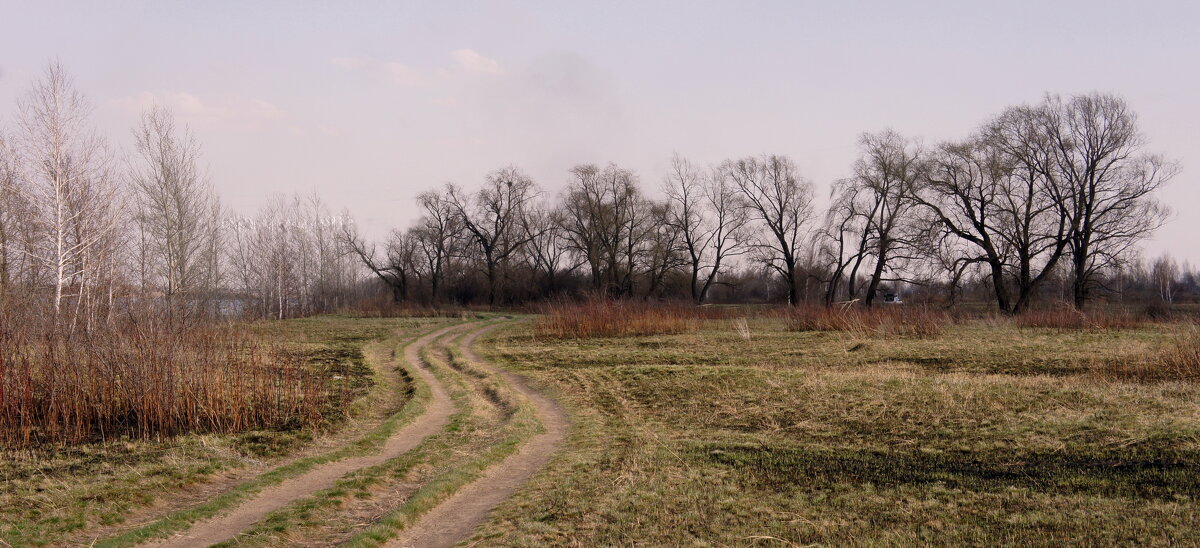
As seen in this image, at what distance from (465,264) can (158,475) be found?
53.9m

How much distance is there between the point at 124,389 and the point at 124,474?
2.89 metres

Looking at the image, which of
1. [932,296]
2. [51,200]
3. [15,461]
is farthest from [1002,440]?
[932,296]

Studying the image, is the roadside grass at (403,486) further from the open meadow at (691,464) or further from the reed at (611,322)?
the reed at (611,322)

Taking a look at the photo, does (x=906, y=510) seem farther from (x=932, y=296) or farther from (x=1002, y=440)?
(x=932, y=296)

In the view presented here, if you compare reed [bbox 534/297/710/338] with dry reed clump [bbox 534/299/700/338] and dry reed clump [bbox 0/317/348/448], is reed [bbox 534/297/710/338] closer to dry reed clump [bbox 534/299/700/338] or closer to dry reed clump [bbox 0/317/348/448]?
dry reed clump [bbox 534/299/700/338]

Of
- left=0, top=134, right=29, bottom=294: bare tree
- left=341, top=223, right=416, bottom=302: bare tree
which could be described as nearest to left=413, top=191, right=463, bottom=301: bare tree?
left=341, top=223, right=416, bottom=302: bare tree

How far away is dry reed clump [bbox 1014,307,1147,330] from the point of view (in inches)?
898

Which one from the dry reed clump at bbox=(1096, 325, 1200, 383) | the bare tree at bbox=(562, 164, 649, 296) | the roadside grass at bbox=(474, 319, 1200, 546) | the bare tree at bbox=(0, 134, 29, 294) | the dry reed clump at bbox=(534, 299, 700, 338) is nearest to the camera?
the roadside grass at bbox=(474, 319, 1200, 546)

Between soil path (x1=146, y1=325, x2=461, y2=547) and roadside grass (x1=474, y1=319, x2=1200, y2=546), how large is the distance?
2.16 meters

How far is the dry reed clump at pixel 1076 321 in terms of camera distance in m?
22.8

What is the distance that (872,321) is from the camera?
2381cm

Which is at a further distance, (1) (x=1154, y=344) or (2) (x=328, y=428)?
(1) (x=1154, y=344)

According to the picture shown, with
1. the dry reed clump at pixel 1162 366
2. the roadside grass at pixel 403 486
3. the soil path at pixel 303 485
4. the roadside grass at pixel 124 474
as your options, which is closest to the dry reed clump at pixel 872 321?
the dry reed clump at pixel 1162 366

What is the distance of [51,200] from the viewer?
16.8m
